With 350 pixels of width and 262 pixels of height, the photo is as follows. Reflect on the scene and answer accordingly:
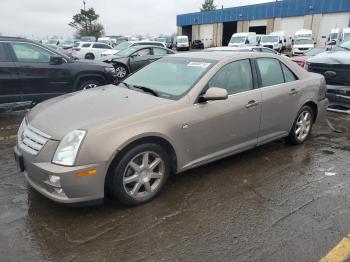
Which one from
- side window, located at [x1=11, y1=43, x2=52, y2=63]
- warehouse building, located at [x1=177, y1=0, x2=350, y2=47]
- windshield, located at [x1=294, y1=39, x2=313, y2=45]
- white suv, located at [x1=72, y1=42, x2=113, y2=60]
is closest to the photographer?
side window, located at [x1=11, y1=43, x2=52, y2=63]

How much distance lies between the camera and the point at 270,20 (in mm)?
45156

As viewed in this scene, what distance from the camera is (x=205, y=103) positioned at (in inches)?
155

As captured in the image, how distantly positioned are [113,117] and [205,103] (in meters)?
1.12

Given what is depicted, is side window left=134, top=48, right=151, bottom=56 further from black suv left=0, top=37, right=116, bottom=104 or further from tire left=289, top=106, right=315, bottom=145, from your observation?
tire left=289, top=106, right=315, bottom=145

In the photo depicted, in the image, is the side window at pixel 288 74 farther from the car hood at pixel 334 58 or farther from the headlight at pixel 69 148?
the headlight at pixel 69 148

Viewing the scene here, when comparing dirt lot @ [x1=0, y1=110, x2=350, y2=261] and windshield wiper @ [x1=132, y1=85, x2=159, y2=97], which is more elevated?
windshield wiper @ [x1=132, y1=85, x2=159, y2=97]

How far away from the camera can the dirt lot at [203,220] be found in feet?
9.51

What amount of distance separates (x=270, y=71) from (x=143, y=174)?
2504mm

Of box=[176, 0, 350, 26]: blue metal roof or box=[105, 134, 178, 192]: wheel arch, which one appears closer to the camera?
box=[105, 134, 178, 192]: wheel arch

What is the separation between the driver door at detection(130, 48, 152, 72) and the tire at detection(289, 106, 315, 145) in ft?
28.8

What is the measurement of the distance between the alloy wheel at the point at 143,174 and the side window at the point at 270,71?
198 cm

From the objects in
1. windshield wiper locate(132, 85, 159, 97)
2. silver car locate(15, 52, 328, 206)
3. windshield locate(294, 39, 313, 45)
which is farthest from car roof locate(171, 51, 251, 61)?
windshield locate(294, 39, 313, 45)

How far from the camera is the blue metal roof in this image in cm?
3812

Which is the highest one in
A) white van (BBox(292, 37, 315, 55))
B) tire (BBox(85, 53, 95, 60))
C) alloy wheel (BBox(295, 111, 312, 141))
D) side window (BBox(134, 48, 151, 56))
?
side window (BBox(134, 48, 151, 56))
